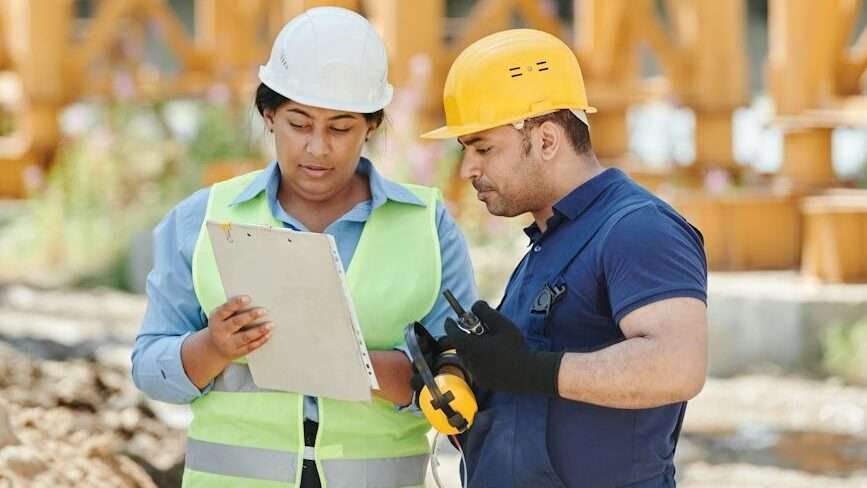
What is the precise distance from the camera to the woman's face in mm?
2977

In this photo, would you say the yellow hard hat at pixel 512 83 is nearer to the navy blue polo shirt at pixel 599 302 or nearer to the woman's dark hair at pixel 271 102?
the navy blue polo shirt at pixel 599 302

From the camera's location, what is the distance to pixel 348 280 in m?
2.98

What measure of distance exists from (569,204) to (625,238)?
18cm

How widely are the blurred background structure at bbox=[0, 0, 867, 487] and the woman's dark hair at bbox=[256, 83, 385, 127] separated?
1742 millimetres

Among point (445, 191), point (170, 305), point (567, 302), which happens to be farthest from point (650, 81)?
point (567, 302)

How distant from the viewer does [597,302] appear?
265cm

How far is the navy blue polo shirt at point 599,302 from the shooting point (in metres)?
2.58

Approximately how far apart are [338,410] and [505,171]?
524 millimetres

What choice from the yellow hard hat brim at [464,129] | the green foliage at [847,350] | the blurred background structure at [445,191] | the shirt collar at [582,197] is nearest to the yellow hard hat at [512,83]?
the yellow hard hat brim at [464,129]

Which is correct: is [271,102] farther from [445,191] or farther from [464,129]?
[445,191]

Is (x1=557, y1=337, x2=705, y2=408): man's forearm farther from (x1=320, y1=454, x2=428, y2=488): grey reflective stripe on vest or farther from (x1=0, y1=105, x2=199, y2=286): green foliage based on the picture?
(x1=0, y1=105, x2=199, y2=286): green foliage

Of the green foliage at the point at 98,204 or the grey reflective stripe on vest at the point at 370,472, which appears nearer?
the grey reflective stripe on vest at the point at 370,472

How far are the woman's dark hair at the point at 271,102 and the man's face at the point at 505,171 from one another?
295mm

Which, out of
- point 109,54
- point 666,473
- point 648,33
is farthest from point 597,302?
point 109,54
